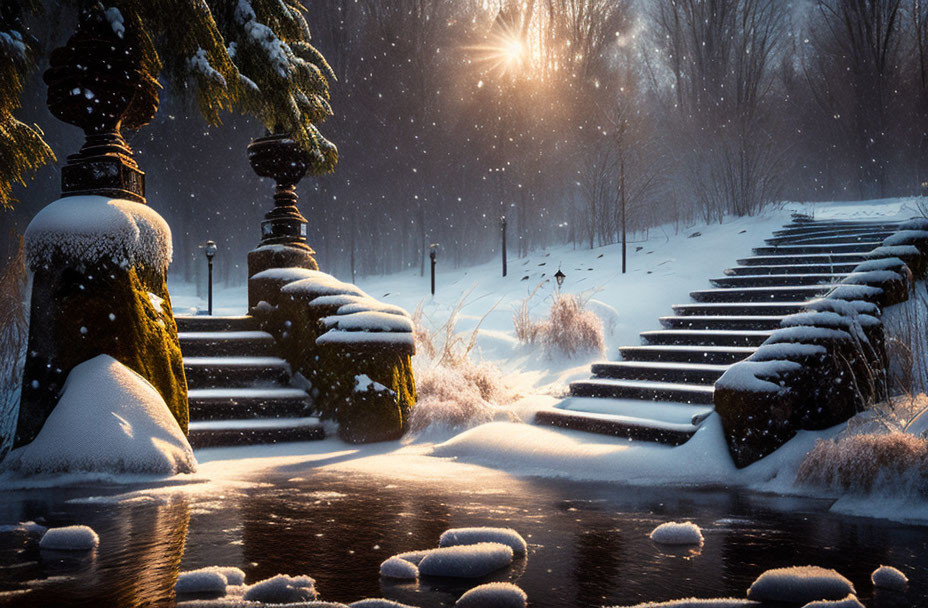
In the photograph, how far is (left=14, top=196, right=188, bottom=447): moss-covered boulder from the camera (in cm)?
445

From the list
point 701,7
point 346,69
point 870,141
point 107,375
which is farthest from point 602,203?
point 107,375

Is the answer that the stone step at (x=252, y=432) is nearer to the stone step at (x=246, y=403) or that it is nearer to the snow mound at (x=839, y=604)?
the stone step at (x=246, y=403)

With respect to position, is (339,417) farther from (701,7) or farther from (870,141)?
(870,141)

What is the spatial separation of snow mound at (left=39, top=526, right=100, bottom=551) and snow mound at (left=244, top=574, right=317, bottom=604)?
1021 millimetres

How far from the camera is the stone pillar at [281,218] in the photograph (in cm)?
777

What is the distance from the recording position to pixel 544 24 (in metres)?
22.8

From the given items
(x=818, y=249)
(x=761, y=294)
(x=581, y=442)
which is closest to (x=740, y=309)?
(x=761, y=294)

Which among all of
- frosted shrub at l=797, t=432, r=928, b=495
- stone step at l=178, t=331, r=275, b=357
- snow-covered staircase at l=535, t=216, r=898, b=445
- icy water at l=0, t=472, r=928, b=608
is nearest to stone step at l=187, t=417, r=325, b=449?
stone step at l=178, t=331, r=275, b=357

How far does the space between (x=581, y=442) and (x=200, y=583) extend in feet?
12.4

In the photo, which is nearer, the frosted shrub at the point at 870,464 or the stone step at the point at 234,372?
the frosted shrub at the point at 870,464

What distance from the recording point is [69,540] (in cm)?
277

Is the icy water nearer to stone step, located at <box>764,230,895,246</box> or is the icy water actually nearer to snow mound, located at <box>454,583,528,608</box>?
snow mound, located at <box>454,583,528,608</box>

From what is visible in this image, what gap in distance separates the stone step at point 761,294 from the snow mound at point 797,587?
19.4 feet

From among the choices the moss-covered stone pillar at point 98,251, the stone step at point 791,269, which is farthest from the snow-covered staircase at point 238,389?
the stone step at point 791,269
